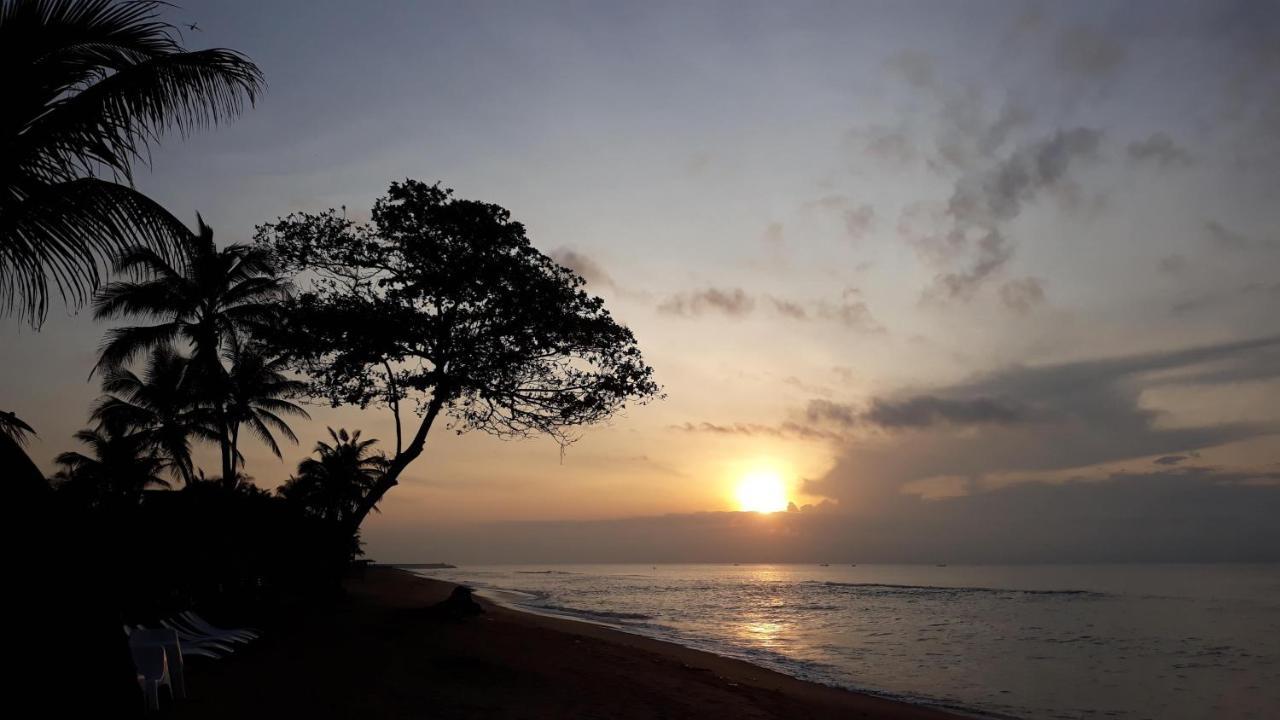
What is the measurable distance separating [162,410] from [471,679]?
23068mm

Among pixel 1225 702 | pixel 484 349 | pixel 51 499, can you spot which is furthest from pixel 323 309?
pixel 1225 702

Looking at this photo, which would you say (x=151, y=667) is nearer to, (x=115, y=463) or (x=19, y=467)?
(x=19, y=467)

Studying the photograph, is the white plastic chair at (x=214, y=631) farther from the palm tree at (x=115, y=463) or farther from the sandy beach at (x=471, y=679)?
the palm tree at (x=115, y=463)

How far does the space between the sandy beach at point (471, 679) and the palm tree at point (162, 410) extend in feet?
42.6

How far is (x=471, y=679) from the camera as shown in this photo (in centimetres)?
1294

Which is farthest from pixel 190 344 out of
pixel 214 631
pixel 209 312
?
pixel 214 631

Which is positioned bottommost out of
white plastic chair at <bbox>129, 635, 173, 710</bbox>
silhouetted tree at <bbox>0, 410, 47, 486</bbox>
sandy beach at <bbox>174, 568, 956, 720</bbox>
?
sandy beach at <bbox>174, 568, 956, 720</bbox>

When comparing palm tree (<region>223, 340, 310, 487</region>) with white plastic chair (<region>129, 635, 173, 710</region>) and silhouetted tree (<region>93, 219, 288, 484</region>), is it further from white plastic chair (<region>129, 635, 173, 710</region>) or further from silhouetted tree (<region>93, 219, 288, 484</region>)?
white plastic chair (<region>129, 635, 173, 710</region>)

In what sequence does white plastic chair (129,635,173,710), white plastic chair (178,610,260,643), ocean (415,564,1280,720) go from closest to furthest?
white plastic chair (129,635,173,710), white plastic chair (178,610,260,643), ocean (415,564,1280,720)

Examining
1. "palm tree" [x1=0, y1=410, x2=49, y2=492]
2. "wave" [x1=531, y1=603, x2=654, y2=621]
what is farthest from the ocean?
"palm tree" [x1=0, y1=410, x2=49, y2=492]

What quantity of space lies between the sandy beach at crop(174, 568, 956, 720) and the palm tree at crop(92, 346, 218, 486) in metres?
13.0

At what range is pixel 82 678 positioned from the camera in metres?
1.92

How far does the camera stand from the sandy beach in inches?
428

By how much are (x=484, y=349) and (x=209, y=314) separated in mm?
10270
